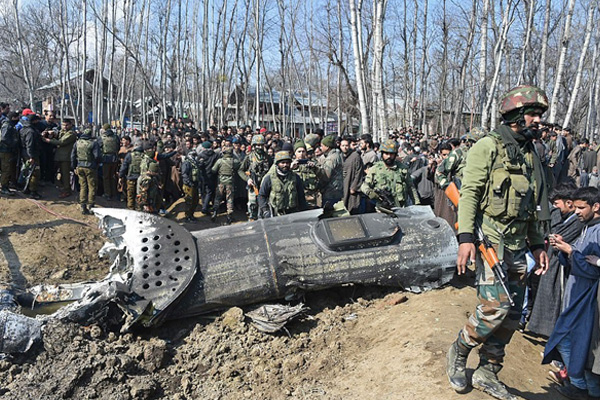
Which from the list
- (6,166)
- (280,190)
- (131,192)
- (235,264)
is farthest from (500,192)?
(6,166)

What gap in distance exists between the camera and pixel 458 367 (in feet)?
9.64

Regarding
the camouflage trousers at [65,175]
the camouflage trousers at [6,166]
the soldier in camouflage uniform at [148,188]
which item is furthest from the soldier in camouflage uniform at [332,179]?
the camouflage trousers at [6,166]

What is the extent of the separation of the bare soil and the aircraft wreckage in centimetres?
24

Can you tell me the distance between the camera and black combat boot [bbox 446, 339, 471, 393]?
289 cm

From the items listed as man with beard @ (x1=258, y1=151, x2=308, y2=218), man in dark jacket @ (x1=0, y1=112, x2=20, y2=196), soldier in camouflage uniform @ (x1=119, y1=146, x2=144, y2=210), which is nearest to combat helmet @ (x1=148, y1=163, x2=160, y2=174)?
soldier in camouflage uniform @ (x1=119, y1=146, x2=144, y2=210)

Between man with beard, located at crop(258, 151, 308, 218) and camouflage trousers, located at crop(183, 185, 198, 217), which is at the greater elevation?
man with beard, located at crop(258, 151, 308, 218)

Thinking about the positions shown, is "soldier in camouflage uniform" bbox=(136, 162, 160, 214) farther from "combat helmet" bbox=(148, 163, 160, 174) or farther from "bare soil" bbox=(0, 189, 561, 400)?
"bare soil" bbox=(0, 189, 561, 400)

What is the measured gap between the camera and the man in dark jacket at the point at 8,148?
8.47m

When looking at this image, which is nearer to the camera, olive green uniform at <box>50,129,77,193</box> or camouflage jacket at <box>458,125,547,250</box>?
camouflage jacket at <box>458,125,547,250</box>

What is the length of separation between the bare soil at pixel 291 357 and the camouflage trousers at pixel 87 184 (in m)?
5.31

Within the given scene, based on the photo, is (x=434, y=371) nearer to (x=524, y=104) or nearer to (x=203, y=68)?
(x=524, y=104)

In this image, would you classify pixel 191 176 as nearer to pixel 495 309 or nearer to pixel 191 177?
pixel 191 177

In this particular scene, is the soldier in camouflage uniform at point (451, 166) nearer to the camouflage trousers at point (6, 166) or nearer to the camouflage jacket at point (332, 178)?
the camouflage jacket at point (332, 178)

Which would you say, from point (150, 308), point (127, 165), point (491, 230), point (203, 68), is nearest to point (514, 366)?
point (491, 230)
